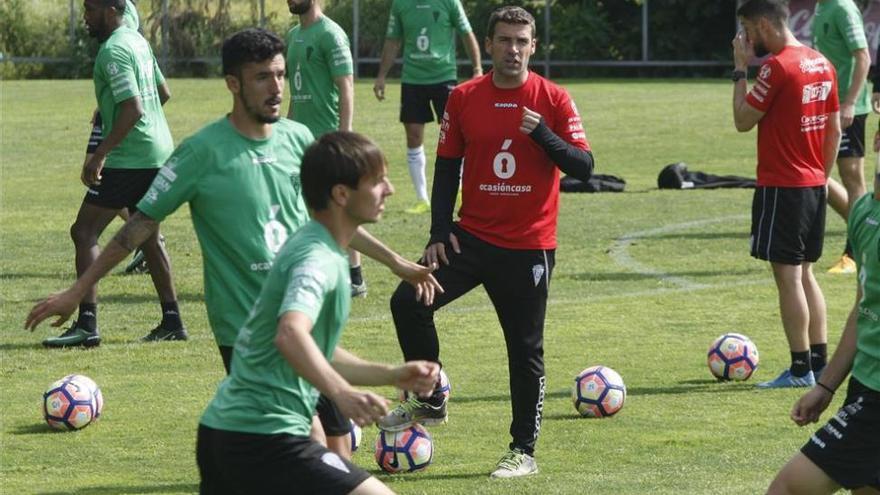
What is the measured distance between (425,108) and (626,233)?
8.35 feet

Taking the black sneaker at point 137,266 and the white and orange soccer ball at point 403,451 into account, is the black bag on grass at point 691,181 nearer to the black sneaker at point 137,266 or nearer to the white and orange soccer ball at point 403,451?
the black sneaker at point 137,266

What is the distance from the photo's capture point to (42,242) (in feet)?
55.3

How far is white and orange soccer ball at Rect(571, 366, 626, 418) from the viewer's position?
30.6 ft

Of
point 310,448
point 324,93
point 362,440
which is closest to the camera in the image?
point 310,448

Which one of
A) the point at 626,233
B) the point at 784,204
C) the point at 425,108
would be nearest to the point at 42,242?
the point at 425,108

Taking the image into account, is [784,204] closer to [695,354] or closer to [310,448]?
[695,354]

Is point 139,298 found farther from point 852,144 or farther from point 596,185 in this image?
point 596,185

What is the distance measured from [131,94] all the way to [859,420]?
6763mm

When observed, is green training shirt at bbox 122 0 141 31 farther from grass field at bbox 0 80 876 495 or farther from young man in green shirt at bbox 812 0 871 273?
young man in green shirt at bbox 812 0 871 273

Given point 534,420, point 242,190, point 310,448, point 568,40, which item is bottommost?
point 568,40

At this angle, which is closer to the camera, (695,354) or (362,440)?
(362,440)

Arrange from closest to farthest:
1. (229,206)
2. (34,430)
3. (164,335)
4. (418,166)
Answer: (229,206), (34,430), (164,335), (418,166)

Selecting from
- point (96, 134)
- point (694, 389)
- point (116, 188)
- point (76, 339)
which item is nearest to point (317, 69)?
point (96, 134)

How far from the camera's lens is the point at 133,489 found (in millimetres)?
7910
